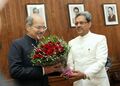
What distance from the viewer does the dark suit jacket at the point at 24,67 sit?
2.73 meters

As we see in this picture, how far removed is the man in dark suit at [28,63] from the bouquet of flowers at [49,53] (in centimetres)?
8

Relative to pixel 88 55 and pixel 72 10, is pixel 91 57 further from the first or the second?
pixel 72 10

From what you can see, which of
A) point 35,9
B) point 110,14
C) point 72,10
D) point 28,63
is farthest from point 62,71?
point 110,14

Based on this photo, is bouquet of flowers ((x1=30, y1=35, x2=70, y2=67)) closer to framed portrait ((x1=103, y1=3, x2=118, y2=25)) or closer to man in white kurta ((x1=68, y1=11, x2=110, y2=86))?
man in white kurta ((x1=68, y1=11, x2=110, y2=86))

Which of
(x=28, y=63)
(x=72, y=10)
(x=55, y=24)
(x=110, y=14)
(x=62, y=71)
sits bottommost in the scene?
(x=62, y=71)

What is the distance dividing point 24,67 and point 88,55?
1.21 metres

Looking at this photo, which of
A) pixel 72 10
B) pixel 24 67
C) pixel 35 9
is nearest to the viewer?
pixel 24 67

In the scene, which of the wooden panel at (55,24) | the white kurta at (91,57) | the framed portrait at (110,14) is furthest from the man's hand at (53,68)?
the framed portrait at (110,14)

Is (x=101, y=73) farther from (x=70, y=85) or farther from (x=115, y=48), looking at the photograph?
(x=115, y=48)

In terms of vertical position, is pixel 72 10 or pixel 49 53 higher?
pixel 72 10

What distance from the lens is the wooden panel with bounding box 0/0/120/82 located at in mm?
4531

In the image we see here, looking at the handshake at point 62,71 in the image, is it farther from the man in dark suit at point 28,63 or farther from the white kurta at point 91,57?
the white kurta at point 91,57

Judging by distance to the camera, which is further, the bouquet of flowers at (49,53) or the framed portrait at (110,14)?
the framed portrait at (110,14)

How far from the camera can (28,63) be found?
9.33 feet
